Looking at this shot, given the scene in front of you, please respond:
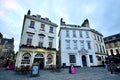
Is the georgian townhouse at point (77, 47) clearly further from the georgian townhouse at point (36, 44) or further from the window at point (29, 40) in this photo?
the window at point (29, 40)

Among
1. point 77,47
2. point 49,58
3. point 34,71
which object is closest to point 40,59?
point 49,58

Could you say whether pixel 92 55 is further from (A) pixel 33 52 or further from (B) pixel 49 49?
(A) pixel 33 52

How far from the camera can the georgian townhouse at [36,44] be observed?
15656 mm

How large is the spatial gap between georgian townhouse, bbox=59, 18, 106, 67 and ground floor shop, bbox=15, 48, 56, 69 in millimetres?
3400

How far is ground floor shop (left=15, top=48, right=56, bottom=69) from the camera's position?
595 inches

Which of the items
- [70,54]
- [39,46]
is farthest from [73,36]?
[39,46]

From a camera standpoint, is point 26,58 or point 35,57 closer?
point 26,58

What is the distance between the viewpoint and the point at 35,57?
16641 mm

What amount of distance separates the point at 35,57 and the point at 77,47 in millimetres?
11542

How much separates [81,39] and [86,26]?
5896mm

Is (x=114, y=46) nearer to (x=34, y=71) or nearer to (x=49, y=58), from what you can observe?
(x=49, y=58)

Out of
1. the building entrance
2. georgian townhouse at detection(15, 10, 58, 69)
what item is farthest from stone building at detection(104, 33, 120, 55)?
the building entrance

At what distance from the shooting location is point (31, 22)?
18250 millimetres

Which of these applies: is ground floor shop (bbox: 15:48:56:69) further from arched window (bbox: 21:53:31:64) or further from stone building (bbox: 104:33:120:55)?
stone building (bbox: 104:33:120:55)
